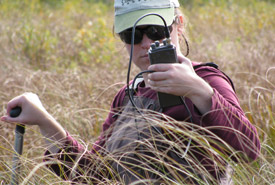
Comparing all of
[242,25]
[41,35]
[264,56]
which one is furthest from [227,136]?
[242,25]

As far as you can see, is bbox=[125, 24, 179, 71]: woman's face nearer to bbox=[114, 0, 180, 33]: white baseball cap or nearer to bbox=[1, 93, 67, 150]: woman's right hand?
bbox=[114, 0, 180, 33]: white baseball cap

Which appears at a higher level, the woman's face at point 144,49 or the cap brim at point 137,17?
the cap brim at point 137,17

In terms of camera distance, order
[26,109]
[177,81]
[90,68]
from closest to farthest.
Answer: [177,81]
[26,109]
[90,68]

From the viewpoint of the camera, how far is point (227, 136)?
1.31 m

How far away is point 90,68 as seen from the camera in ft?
14.3

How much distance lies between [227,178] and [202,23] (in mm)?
5395

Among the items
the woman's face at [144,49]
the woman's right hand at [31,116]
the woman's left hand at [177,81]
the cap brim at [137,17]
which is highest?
the cap brim at [137,17]

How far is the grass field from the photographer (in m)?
1.88

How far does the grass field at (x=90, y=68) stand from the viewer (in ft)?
6.17

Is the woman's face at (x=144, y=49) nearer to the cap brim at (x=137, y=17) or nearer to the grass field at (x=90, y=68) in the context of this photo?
the cap brim at (x=137, y=17)

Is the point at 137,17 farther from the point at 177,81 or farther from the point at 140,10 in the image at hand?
the point at 177,81

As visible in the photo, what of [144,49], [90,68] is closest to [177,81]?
[144,49]

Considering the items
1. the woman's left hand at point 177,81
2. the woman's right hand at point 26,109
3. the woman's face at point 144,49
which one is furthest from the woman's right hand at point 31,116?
the woman's left hand at point 177,81

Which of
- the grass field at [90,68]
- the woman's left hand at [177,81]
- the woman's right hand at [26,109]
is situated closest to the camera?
the woman's left hand at [177,81]
